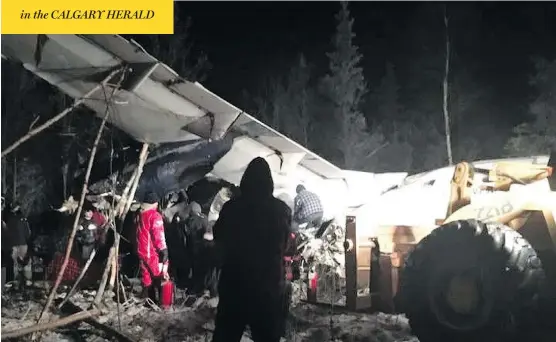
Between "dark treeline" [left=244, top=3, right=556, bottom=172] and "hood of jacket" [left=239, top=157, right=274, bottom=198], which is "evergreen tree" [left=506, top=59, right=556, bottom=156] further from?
"hood of jacket" [left=239, top=157, right=274, bottom=198]

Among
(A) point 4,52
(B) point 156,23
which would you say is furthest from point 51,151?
(B) point 156,23

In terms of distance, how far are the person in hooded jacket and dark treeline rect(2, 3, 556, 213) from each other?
399 mm

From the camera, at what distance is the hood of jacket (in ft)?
8.63

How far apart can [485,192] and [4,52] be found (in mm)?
2088

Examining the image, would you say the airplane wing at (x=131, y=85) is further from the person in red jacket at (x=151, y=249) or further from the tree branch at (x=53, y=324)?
the tree branch at (x=53, y=324)

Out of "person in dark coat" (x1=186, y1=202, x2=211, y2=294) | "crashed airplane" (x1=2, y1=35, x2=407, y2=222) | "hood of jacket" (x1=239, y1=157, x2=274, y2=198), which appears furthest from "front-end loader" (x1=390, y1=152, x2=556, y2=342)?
"person in dark coat" (x1=186, y1=202, x2=211, y2=294)

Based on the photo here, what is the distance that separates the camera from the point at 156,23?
268 centimetres

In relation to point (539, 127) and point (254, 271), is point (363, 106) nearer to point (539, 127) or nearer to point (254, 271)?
point (539, 127)

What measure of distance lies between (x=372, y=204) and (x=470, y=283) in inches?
20.4

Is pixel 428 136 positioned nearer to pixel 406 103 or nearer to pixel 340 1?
pixel 406 103

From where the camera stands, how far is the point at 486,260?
8.36 feet

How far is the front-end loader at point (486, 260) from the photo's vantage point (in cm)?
251

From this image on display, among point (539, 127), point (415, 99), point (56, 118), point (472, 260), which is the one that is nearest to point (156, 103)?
point (56, 118)

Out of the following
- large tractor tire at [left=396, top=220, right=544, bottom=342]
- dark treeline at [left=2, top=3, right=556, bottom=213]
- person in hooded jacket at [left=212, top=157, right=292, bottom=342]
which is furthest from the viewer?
dark treeline at [left=2, top=3, right=556, bottom=213]
